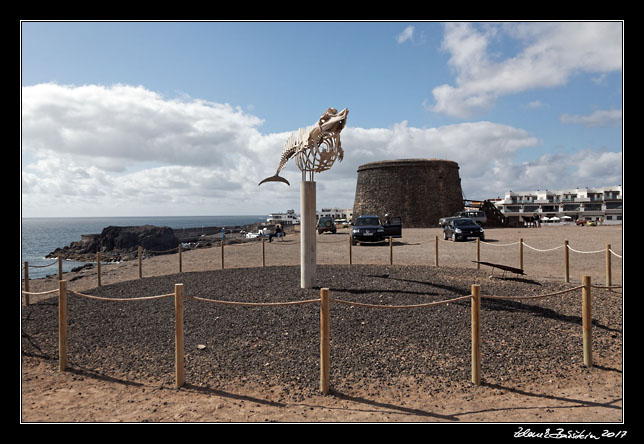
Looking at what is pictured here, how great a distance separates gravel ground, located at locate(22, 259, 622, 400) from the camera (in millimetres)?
5086

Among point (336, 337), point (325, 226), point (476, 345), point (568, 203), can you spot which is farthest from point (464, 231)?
point (568, 203)

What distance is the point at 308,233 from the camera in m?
9.15

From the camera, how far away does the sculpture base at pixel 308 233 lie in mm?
9062

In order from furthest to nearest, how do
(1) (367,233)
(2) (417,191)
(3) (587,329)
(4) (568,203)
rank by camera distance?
(4) (568,203)
(2) (417,191)
(1) (367,233)
(3) (587,329)

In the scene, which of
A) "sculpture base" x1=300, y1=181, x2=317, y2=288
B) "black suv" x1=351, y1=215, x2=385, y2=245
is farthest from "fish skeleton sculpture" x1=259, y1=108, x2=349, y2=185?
"black suv" x1=351, y1=215, x2=385, y2=245

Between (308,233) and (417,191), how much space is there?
32.9 meters

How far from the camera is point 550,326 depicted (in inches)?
261

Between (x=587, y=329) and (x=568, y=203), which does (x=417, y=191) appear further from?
(x=568, y=203)

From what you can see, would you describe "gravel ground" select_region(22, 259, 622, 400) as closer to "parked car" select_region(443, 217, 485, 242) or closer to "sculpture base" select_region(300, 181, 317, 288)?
"sculpture base" select_region(300, 181, 317, 288)

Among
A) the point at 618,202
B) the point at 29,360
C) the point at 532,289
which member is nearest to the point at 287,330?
the point at 29,360

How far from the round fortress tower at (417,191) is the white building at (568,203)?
24.5m

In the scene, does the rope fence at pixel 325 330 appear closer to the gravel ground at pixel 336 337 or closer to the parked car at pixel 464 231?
the gravel ground at pixel 336 337

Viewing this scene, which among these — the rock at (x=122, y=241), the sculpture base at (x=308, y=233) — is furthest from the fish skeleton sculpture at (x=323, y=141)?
the rock at (x=122, y=241)

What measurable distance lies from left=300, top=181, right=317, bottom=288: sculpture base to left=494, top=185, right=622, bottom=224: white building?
5751cm
